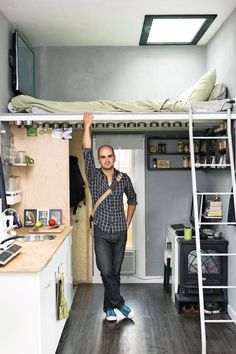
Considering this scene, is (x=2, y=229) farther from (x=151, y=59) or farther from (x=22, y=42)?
(x=151, y=59)

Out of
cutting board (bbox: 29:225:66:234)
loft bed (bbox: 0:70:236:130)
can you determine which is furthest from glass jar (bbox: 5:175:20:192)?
loft bed (bbox: 0:70:236:130)

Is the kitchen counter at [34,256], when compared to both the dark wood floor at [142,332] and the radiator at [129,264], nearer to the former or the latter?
the dark wood floor at [142,332]

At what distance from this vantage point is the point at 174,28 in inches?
167

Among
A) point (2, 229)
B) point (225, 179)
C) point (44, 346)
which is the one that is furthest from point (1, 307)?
point (225, 179)

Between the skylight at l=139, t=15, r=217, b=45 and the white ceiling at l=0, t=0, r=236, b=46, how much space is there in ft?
0.28

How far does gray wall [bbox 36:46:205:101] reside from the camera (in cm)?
490

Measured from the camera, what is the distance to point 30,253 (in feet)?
9.31

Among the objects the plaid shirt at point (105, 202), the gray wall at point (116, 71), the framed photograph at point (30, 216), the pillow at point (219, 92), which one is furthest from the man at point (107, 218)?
the gray wall at point (116, 71)

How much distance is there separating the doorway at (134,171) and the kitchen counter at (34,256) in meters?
1.76

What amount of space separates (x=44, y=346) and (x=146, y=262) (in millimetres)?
2723

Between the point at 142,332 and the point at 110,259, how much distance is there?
73 cm

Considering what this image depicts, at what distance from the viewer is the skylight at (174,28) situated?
3930mm

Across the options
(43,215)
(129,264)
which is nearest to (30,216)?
(43,215)

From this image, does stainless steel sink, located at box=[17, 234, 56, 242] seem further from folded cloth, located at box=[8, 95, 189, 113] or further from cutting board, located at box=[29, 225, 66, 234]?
folded cloth, located at box=[8, 95, 189, 113]
